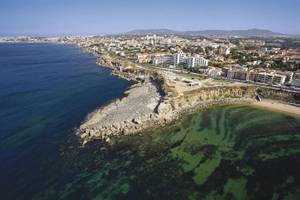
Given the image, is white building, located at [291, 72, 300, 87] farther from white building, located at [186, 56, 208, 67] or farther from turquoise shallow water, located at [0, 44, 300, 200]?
white building, located at [186, 56, 208, 67]

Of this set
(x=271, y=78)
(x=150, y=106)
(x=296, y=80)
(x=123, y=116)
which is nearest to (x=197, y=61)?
(x=271, y=78)

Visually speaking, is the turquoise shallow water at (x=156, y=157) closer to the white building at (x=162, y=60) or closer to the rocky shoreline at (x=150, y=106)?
the rocky shoreline at (x=150, y=106)

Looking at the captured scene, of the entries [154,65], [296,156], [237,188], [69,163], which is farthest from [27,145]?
[154,65]

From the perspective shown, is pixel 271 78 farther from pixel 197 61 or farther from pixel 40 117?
pixel 40 117

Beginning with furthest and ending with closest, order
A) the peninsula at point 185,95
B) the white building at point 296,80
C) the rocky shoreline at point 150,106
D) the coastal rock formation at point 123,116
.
A: the white building at point 296,80 → the peninsula at point 185,95 → the rocky shoreline at point 150,106 → the coastal rock formation at point 123,116

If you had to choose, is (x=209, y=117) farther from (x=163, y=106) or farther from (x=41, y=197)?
(x=41, y=197)

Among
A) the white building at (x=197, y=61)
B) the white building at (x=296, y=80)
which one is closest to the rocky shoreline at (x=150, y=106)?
the white building at (x=296, y=80)

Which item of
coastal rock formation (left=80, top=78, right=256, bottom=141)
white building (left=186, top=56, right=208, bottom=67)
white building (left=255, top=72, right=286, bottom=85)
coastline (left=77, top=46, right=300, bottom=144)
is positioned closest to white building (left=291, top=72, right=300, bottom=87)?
white building (left=255, top=72, right=286, bottom=85)
